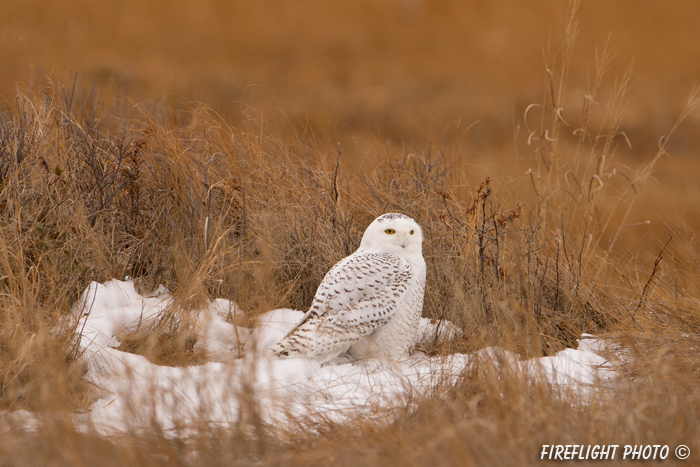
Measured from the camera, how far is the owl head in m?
2.82

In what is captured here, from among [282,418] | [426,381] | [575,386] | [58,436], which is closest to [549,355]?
[575,386]

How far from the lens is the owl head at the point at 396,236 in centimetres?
282

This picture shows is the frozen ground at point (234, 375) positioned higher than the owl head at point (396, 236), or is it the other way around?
the owl head at point (396, 236)

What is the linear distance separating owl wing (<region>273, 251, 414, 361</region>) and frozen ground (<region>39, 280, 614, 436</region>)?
89mm

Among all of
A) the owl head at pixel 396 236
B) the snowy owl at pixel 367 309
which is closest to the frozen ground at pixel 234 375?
the snowy owl at pixel 367 309

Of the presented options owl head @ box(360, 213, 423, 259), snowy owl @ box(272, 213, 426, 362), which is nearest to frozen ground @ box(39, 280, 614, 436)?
snowy owl @ box(272, 213, 426, 362)

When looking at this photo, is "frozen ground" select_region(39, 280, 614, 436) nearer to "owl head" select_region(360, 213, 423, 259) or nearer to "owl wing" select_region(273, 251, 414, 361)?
"owl wing" select_region(273, 251, 414, 361)

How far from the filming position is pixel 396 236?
2.83 m

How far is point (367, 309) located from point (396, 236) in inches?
14.2

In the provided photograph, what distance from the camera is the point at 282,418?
209 centimetres

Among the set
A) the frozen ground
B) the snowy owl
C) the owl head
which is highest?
the owl head

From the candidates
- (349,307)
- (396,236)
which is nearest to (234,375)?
(349,307)

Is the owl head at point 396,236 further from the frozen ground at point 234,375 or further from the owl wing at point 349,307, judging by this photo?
the frozen ground at point 234,375

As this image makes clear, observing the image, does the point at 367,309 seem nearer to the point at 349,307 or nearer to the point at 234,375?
the point at 349,307
